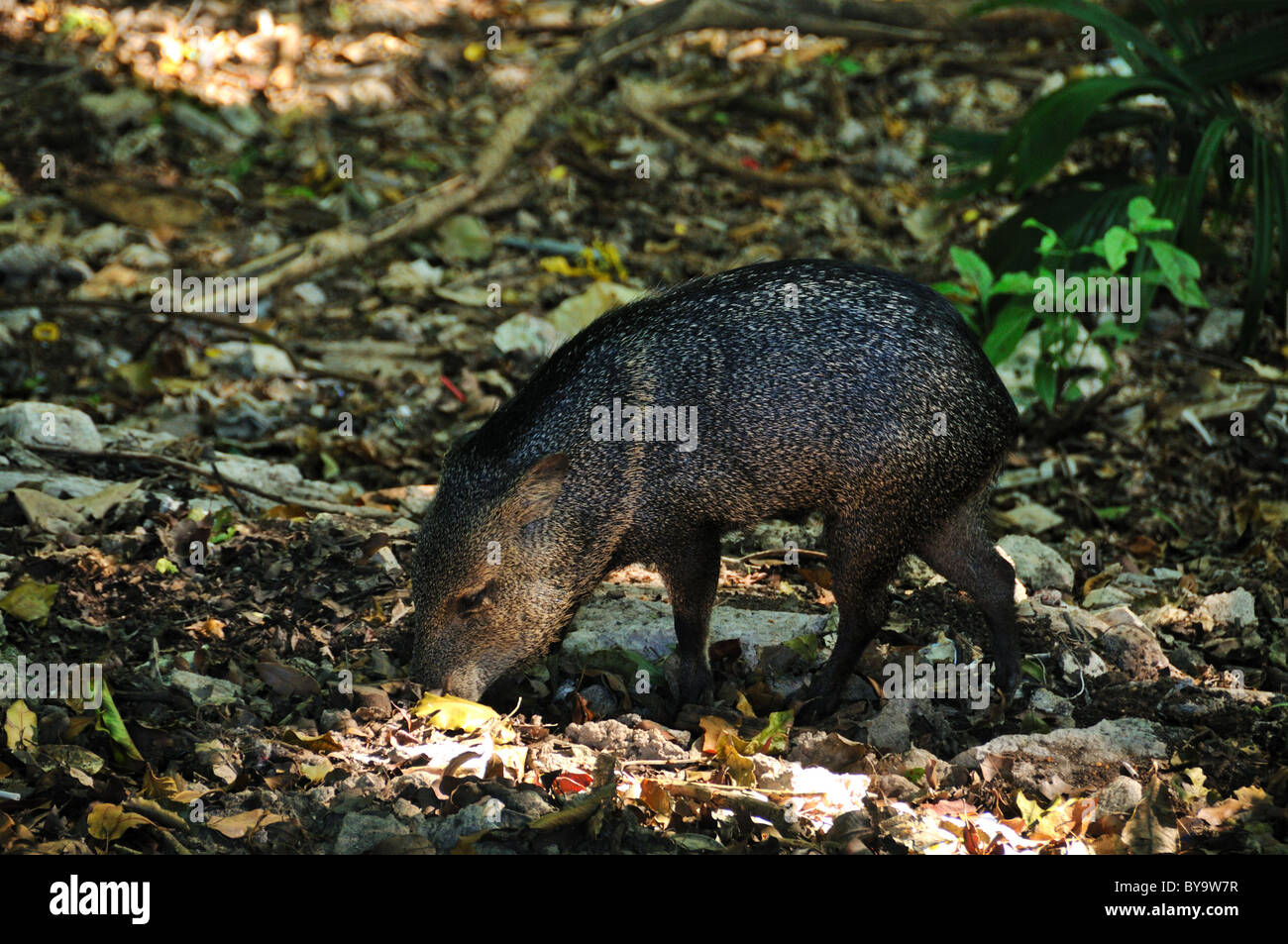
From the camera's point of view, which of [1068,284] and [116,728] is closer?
[116,728]

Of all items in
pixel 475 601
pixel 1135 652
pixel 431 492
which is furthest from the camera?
pixel 431 492

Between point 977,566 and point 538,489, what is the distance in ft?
5.23

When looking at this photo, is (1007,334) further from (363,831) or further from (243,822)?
(243,822)

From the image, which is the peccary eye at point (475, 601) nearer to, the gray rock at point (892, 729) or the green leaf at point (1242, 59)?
the gray rock at point (892, 729)

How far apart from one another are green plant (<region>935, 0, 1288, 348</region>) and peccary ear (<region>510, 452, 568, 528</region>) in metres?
3.05

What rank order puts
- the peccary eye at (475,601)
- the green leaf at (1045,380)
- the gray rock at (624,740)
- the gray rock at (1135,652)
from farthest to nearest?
the green leaf at (1045,380) < the gray rock at (1135,652) < the peccary eye at (475,601) < the gray rock at (624,740)

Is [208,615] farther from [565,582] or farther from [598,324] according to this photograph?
[598,324]

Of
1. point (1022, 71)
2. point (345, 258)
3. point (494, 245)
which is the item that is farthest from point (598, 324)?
point (1022, 71)

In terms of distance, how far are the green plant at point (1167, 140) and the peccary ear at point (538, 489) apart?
3.05 meters

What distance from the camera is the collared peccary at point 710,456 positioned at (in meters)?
4.19

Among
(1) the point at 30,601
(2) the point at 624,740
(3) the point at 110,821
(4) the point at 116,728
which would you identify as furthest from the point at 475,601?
(1) the point at 30,601

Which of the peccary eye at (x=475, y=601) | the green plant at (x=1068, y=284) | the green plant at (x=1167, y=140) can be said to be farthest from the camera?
the green plant at (x=1167, y=140)

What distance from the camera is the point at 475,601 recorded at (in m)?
4.34

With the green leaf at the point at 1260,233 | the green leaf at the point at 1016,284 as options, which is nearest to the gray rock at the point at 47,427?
the green leaf at the point at 1016,284
